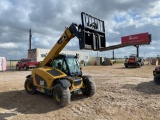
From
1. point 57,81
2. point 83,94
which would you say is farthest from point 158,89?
point 57,81

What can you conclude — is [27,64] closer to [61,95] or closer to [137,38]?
[61,95]

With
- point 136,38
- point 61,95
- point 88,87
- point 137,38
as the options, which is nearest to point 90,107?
point 61,95

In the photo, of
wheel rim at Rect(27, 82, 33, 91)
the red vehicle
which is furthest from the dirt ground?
the red vehicle

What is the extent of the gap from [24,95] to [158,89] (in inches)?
293

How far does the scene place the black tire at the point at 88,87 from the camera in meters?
10.4

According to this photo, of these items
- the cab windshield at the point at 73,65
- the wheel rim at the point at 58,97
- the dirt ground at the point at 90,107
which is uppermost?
the cab windshield at the point at 73,65

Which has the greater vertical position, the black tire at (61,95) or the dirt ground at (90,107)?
the black tire at (61,95)

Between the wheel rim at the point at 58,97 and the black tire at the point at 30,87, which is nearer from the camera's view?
the wheel rim at the point at 58,97

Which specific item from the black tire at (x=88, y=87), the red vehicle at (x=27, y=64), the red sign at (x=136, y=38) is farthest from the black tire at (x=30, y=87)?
the red sign at (x=136, y=38)

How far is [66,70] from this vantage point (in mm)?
9945

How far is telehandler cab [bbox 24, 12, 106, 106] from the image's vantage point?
8523 millimetres

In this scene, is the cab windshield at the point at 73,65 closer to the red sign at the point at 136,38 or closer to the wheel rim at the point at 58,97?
the wheel rim at the point at 58,97

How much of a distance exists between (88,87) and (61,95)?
2.03 m

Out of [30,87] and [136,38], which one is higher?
[136,38]
